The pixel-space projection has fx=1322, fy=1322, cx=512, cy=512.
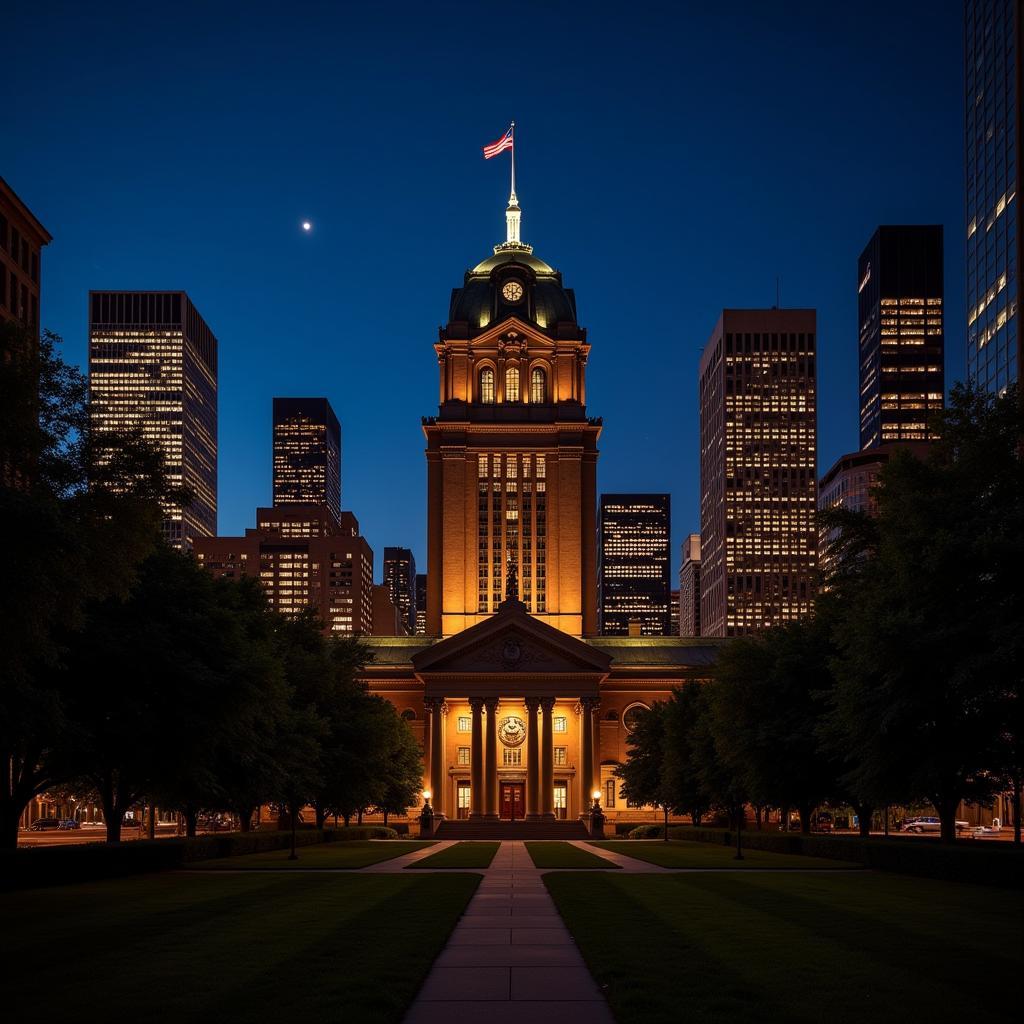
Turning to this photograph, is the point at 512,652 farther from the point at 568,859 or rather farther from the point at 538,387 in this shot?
the point at 568,859

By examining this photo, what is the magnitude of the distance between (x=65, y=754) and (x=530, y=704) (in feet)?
286

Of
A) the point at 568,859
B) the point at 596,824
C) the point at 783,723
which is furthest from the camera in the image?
the point at 596,824

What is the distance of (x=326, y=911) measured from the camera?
29031mm

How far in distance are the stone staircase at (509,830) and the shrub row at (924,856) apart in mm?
43502

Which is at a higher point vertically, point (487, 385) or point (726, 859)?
point (487, 385)

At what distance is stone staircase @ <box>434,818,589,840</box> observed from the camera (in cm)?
10456

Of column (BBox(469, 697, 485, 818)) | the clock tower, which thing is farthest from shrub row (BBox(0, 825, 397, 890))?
the clock tower

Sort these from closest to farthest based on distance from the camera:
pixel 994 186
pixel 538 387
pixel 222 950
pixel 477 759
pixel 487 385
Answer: pixel 222 950 < pixel 994 186 < pixel 477 759 < pixel 487 385 < pixel 538 387

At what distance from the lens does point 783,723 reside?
59438 millimetres

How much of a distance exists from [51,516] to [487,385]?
129 m

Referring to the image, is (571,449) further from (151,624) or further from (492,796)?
(151,624)

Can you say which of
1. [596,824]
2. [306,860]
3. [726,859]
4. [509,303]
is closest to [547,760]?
[596,824]

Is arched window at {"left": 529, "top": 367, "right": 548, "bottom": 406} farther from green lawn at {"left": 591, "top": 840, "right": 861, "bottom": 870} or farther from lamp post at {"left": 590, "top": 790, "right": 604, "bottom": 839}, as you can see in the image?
green lawn at {"left": 591, "top": 840, "right": 861, "bottom": 870}

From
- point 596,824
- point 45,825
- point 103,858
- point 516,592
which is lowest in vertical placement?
point 45,825
